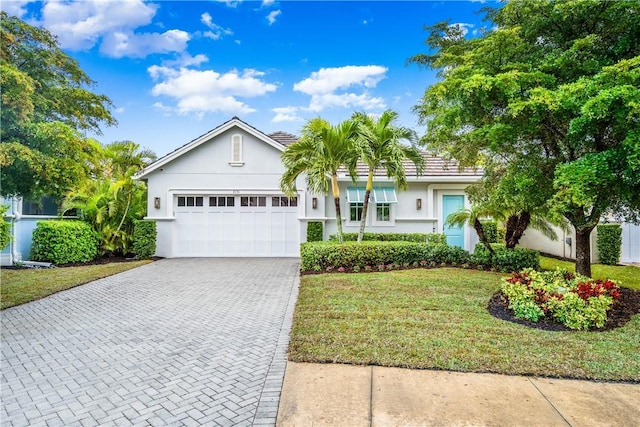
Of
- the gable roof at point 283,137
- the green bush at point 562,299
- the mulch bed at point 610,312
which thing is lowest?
the mulch bed at point 610,312

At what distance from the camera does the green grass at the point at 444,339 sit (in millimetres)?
4336

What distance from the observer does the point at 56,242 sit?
12945 mm

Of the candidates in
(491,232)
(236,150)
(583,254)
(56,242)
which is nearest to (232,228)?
(236,150)

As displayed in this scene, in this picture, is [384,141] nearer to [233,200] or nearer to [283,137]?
[233,200]

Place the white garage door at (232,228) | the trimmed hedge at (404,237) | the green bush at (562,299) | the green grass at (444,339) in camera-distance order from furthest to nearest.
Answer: the white garage door at (232,228), the trimmed hedge at (404,237), the green bush at (562,299), the green grass at (444,339)

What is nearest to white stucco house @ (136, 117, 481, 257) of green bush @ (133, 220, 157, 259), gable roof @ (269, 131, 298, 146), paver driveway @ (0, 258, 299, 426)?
green bush @ (133, 220, 157, 259)

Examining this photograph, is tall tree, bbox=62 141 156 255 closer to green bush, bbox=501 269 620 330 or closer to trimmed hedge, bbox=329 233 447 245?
trimmed hedge, bbox=329 233 447 245

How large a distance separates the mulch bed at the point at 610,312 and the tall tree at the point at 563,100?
3.36 feet

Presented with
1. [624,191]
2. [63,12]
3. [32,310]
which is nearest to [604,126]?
[624,191]

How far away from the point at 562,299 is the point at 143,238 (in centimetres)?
1409

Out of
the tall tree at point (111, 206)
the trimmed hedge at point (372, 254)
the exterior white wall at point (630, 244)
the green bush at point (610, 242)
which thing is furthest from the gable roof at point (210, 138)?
the exterior white wall at point (630, 244)

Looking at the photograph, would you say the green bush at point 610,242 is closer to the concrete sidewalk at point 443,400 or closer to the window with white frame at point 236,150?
the concrete sidewalk at point 443,400

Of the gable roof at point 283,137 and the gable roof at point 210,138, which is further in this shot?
the gable roof at point 283,137

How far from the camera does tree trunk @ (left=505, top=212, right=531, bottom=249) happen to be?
10.9 metres
